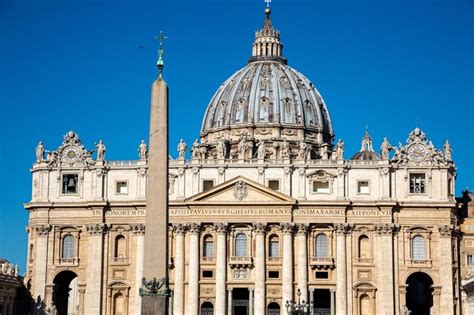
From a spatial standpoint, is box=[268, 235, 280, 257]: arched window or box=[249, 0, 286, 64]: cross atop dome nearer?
box=[268, 235, 280, 257]: arched window

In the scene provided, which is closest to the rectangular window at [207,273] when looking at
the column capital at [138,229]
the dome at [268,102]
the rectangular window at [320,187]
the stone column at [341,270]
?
the column capital at [138,229]

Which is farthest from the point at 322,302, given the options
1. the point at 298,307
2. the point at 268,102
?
the point at 268,102

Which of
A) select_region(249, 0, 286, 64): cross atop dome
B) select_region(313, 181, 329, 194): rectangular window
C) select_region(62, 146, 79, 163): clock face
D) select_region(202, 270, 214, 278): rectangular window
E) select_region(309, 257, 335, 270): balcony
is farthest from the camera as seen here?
select_region(249, 0, 286, 64): cross atop dome

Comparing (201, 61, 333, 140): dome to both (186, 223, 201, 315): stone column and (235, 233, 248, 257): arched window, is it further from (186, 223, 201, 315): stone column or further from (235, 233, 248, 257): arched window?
(186, 223, 201, 315): stone column

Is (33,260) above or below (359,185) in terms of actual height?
below

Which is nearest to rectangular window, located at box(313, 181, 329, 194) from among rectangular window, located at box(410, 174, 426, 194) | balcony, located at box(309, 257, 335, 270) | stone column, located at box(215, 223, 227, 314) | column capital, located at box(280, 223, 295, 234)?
column capital, located at box(280, 223, 295, 234)

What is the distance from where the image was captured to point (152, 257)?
39.3 meters

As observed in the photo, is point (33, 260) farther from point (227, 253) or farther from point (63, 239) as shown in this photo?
point (227, 253)

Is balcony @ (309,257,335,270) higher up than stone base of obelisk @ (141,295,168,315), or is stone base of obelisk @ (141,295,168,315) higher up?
balcony @ (309,257,335,270)

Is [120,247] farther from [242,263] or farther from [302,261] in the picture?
[302,261]

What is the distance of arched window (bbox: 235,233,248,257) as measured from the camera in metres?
85.8

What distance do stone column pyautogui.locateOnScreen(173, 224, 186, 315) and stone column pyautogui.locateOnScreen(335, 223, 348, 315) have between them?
40.9 feet

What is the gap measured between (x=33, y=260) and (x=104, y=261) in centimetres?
610

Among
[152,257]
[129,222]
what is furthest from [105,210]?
[152,257]
